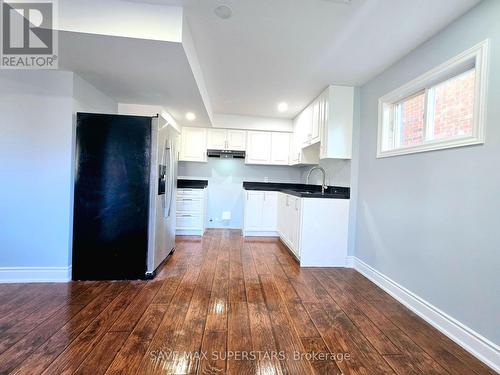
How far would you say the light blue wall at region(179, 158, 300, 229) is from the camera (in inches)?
209

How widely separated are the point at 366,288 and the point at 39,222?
354 cm

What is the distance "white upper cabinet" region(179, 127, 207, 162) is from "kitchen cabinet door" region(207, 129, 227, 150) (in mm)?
95

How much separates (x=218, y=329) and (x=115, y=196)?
1748 millimetres

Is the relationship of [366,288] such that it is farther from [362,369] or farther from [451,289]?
[362,369]

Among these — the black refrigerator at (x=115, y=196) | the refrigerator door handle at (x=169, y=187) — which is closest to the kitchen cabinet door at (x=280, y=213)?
the refrigerator door handle at (x=169, y=187)

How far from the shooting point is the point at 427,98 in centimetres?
217

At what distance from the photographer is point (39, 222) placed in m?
2.42

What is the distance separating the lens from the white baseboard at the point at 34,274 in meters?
2.40

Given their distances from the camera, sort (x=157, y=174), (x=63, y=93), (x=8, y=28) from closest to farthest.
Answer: (x=8, y=28) → (x=63, y=93) → (x=157, y=174)

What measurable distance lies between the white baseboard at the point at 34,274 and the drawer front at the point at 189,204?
2133 millimetres

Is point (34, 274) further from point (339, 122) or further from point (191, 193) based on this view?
point (339, 122)

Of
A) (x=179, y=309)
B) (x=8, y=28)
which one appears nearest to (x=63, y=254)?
(x=179, y=309)

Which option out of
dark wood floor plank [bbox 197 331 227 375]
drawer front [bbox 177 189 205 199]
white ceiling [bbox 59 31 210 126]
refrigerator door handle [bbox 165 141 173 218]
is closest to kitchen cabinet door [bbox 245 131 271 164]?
drawer front [bbox 177 189 205 199]

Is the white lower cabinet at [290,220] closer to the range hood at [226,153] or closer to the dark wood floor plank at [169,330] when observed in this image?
the range hood at [226,153]
